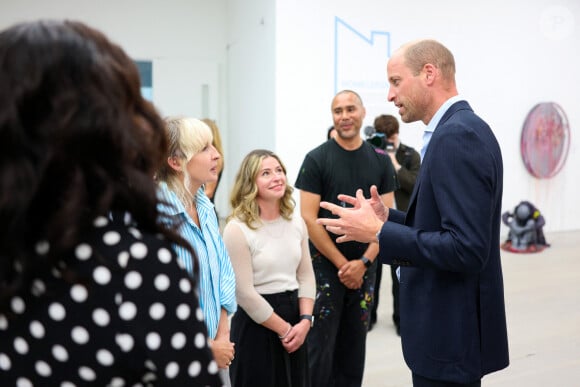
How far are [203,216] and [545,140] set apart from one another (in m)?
7.57

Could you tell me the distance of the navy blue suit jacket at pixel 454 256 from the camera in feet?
5.62

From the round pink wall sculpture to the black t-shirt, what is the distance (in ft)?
18.8

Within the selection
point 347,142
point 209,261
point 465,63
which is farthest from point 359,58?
point 209,261

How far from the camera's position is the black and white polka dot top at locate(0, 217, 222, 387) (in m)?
0.84

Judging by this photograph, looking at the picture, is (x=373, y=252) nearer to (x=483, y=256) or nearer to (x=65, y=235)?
(x=483, y=256)

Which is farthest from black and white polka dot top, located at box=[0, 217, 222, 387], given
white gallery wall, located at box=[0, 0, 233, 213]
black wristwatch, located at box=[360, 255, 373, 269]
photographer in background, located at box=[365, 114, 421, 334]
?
white gallery wall, located at box=[0, 0, 233, 213]

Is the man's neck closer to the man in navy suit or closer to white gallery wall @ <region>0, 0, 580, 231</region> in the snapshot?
the man in navy suit

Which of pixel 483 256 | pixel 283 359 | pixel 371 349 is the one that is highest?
pixel 483 256

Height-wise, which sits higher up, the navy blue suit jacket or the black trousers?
the navy blue suit jacket

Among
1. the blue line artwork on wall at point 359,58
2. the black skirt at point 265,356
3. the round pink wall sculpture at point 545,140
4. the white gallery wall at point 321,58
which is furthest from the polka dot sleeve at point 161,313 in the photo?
the round pink wall sculpture at point 545,140

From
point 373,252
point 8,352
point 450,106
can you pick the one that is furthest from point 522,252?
point 8,352

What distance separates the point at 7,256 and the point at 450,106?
145cm

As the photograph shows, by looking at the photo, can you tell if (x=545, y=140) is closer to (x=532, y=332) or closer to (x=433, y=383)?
(x=532, y=332)

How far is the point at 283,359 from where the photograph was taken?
2.65m
